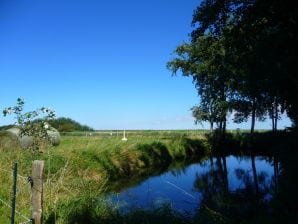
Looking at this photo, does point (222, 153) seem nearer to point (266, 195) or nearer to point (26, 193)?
point (266, 195)

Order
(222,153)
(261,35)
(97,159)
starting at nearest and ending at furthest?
(261,35), (97,159), (222,153)

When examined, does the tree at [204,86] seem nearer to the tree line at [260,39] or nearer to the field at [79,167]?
the field at [79,167]

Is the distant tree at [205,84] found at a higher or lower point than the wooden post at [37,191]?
higher

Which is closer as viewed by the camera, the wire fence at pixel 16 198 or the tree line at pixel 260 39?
the wire fence at pixel 16 198

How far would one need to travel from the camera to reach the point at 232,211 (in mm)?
8789

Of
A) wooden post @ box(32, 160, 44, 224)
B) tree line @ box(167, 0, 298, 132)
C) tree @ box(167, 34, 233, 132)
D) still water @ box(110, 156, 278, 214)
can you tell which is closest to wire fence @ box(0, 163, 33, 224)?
wooden post @ box(32, 160, 44, 224)

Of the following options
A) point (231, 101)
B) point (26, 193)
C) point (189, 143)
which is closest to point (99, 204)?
point (26, 193)

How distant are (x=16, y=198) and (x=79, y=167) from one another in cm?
750

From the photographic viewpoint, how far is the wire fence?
793 centimetres

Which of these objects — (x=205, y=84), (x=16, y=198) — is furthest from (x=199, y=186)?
(x=205, y=84)

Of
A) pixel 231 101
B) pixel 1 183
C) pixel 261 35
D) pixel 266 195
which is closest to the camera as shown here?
pixel 1 183

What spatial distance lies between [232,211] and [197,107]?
38202mm

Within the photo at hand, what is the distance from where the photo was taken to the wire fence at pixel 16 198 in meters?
7.93

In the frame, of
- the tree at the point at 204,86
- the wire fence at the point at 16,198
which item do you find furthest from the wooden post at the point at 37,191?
the tree at the point at 204,86
